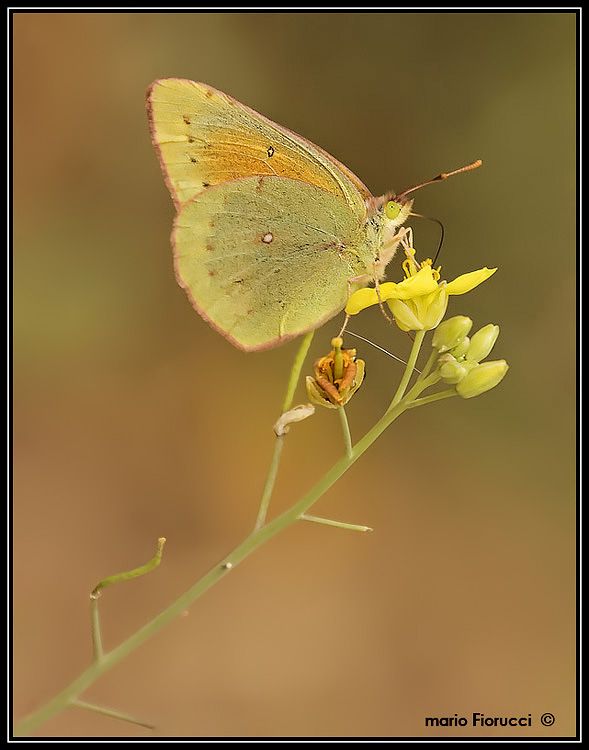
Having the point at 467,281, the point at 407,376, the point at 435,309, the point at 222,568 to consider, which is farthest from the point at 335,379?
the point at 222,568

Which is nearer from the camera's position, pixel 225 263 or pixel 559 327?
pixel 225 263

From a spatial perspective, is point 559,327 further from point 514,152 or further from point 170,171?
point 170,171

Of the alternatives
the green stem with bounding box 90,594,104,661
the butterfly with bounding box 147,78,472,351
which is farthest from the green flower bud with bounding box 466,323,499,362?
the green stem with bounding box 90,594,104,661

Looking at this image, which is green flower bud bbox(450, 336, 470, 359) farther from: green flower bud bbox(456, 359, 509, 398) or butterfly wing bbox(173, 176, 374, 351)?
butterfly wing bbox(173, 176, 374, 351)

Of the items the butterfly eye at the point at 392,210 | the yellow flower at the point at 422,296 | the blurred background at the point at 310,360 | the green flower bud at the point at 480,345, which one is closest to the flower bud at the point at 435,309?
the yellow flower at the point at 422,296

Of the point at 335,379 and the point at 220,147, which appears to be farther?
the point at 220,147

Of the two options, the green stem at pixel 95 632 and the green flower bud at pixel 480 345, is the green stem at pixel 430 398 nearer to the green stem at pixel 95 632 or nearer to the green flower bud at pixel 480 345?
the green flower bud at pixel 480 345

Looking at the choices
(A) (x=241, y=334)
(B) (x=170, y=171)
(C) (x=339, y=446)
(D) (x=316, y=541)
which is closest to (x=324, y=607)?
(D) (x=316, y=541)

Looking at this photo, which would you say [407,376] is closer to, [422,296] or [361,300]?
[422,296]
